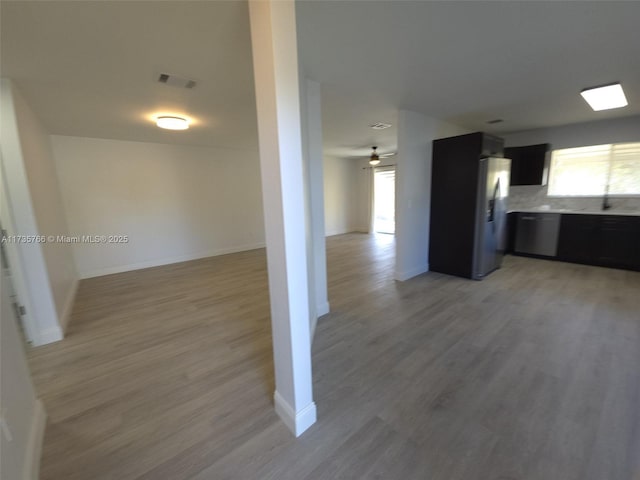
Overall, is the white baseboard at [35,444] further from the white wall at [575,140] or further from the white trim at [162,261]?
the white wall at [575,140]

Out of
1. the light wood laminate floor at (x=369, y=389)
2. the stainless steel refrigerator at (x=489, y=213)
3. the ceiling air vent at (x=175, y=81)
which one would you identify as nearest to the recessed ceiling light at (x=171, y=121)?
the ceiling air vent at (x=175, y=81)

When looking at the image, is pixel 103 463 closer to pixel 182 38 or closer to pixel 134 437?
pixel 134 437

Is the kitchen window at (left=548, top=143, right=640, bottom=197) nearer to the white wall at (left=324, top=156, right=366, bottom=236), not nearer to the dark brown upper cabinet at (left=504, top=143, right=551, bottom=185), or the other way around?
the dark brown upper cabinet at (left=504, top=143, right=551, bottom=185)

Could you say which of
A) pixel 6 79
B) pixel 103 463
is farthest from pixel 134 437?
pixel 6 79

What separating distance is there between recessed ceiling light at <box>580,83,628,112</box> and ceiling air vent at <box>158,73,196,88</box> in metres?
4.28

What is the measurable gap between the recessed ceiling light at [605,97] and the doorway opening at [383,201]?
4902 mm

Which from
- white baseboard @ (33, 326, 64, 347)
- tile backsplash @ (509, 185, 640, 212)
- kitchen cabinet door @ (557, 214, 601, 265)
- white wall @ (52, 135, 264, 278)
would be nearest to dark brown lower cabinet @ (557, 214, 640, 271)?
kitchen cabinet door @ (557, 214, 601, 265)

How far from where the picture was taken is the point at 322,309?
2.99 metres

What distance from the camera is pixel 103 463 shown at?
54.7 inches

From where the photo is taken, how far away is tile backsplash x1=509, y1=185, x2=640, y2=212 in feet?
14.5

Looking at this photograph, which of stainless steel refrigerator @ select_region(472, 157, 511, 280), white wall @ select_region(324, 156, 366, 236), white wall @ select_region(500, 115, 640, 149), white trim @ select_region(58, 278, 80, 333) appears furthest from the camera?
white wall @ select_region(324, 156, 366, 236)

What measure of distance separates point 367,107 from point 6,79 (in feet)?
11.6

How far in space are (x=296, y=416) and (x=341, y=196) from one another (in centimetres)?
754

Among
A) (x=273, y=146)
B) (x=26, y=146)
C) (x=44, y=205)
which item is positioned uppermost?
(x=26, y=146)
